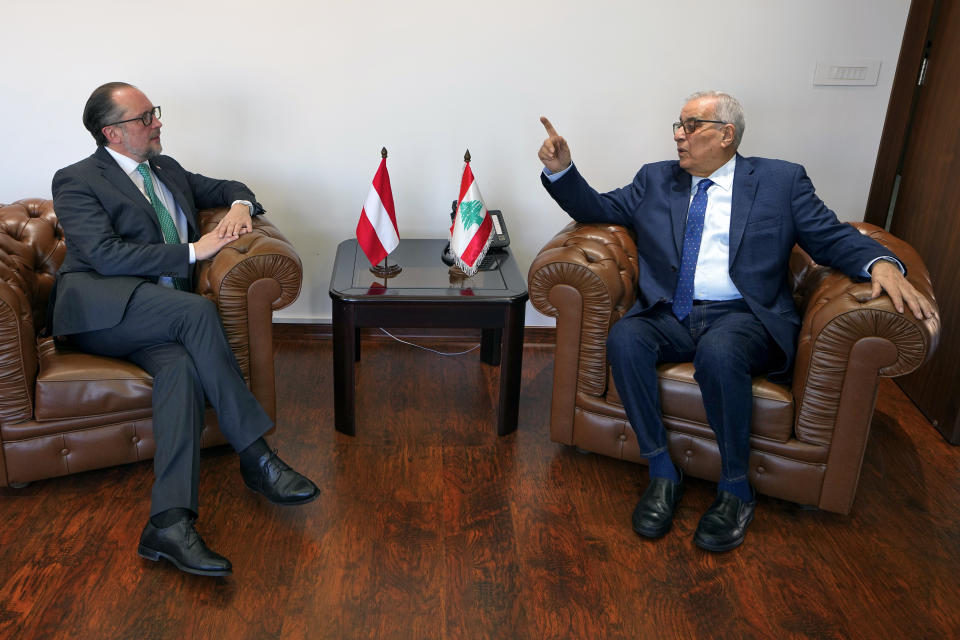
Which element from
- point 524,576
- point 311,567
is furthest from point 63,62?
point 524,576

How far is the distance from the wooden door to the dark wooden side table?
62.4 inches

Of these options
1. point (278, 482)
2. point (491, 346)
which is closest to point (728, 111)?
point (491, 346)

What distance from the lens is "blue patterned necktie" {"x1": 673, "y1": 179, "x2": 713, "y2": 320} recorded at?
2.91m

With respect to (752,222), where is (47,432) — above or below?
below

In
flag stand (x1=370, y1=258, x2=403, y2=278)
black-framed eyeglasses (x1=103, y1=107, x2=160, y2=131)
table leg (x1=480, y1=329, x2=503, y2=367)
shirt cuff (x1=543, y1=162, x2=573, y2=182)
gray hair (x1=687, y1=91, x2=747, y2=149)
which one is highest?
gray hair (x1=687, y1=91, x2=747, y2=149)

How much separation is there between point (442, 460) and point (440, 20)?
1771 millimetres

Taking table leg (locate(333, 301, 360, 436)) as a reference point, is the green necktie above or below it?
above

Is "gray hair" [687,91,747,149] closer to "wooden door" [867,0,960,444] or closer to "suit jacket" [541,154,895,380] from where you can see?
"suit jacket" [541,154,895,380]

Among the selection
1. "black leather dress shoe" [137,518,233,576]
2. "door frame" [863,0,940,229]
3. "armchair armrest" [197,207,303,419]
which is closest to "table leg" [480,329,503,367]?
"armchair armrest" [197,207,303,419]

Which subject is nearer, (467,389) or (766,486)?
(766,486)

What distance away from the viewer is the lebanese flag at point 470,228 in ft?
10.2

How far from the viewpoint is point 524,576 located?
2414mm

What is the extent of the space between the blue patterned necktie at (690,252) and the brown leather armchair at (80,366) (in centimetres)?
126

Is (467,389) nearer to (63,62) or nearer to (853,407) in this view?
(853,407)
